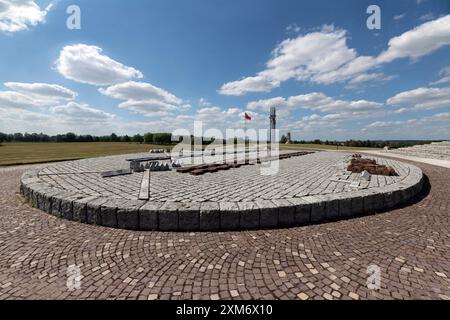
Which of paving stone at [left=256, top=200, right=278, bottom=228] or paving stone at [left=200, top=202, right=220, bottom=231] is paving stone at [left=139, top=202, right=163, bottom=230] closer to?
paving stone at [left=200, top=202, right=220, bottom=231]

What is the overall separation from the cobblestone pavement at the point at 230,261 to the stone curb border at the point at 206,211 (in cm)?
24

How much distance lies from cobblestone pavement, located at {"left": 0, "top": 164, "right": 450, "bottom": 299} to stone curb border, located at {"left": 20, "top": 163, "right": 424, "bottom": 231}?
237mm

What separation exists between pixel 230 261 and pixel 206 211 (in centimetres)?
133

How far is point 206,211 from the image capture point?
4.24 meters

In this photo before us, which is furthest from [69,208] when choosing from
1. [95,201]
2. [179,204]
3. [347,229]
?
[347,229]

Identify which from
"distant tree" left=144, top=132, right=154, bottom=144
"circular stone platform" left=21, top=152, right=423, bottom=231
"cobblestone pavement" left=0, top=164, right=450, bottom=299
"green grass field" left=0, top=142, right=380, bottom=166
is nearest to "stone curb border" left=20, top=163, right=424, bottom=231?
"circular stone platform" left=21, top=152, right=423, bottom=231

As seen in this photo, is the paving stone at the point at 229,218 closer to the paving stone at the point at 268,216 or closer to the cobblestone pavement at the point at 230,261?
the cobblestone pavement at the point at 230,261

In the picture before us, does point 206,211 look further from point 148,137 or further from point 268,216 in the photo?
point 148,137

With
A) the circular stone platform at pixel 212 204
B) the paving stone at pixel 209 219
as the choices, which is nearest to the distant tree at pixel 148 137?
the circular stone platform at pixel 212 204

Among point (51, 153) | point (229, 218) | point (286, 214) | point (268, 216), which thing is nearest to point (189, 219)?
point (229, 218)

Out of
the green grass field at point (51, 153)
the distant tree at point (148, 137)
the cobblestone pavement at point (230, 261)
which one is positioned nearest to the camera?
the cobblestone pavement at point (230, 261)

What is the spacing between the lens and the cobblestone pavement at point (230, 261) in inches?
98.1

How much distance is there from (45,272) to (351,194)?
20.6ft

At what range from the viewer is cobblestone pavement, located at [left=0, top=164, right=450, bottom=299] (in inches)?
98.1
